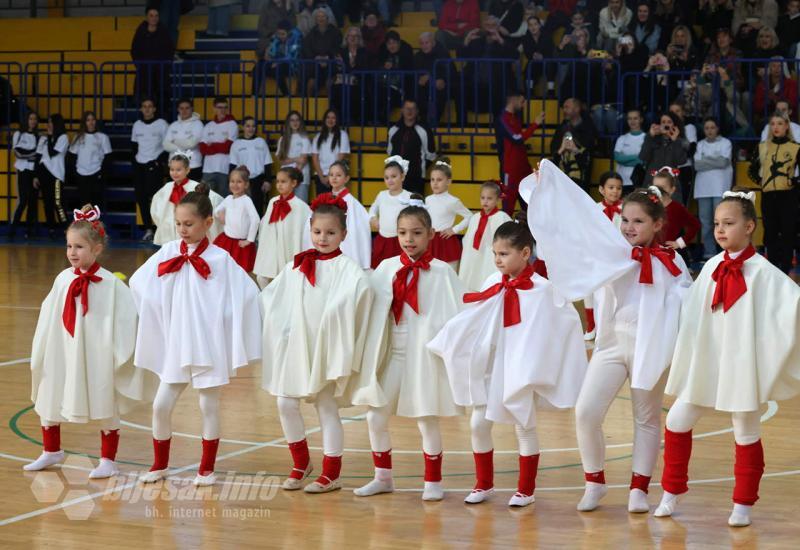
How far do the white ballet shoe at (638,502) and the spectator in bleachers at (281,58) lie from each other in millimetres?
12286

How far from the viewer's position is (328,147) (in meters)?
16.2

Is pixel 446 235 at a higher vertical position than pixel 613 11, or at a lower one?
lower

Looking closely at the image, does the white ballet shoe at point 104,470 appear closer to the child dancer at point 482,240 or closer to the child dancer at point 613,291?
the child dancer at point 613,291

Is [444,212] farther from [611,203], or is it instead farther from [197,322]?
[197,322]

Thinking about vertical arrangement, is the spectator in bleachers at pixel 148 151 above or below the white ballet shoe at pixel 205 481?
above

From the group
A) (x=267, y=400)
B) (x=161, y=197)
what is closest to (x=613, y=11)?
(x=161, y=197)

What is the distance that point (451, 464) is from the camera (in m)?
6.52

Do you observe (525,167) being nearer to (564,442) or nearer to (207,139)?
(207,139)

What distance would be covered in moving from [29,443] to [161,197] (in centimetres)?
484

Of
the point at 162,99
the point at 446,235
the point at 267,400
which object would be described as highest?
the point at 162,99

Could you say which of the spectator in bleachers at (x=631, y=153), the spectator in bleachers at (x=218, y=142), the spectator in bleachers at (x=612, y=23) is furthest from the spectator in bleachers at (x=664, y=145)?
the spectator in bleachers at (x=218, y=142)

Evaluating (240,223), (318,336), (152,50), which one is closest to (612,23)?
(240,223)

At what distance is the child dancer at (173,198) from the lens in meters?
11.0

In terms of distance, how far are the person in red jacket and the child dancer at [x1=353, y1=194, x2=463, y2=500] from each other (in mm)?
9222
